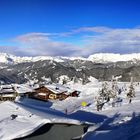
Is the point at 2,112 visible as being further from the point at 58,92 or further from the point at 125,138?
the point at 58,92

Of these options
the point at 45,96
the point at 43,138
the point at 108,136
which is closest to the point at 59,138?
the point at 43,138

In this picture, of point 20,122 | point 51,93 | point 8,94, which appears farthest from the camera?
point 51,93

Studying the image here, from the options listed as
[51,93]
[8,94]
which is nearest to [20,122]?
[8,94]

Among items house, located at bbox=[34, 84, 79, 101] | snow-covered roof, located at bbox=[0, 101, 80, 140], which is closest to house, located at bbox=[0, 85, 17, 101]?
house, located at bbox=[34, 84, 79, 101]

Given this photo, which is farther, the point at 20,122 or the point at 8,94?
the point at 8,94

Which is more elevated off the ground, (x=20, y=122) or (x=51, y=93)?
(x=20, y=122)

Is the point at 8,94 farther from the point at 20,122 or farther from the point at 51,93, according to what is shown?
the point at 20,122

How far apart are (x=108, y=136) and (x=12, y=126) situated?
28.0 feet

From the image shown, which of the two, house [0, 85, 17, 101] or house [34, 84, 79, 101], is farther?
house [34, 84, 79, 101]

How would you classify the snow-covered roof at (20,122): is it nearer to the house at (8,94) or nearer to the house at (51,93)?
the house at (8,94)

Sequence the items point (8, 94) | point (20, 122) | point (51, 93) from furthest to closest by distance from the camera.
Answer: point (51, 93) < point (8, 94) < point (20, 122)

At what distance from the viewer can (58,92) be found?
393 ft

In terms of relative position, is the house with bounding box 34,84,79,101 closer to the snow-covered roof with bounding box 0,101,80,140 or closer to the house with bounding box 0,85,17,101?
the house with bounding box 0,85,17,101

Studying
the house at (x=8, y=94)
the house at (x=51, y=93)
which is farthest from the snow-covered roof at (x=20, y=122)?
the house at (x=51, y=93)
